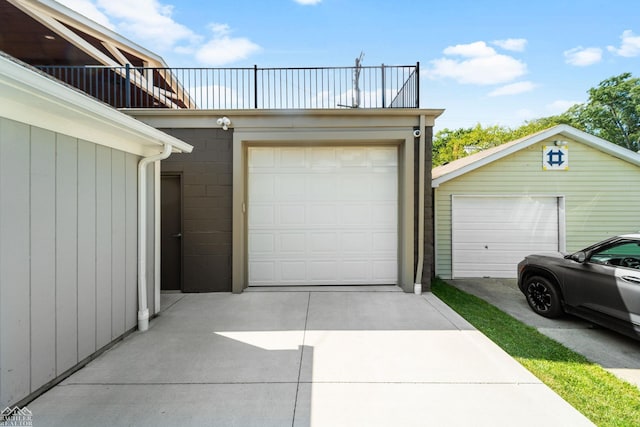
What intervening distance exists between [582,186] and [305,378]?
813 cm

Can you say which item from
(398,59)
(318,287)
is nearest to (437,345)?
(318,287)

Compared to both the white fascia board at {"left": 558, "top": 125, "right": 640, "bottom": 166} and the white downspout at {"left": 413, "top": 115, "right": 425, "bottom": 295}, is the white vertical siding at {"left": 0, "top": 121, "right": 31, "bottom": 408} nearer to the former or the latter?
the white downspout at {"left": 413, "top": 115, "right": 425, "bottom": 295}

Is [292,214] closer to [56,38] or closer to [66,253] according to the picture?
[66,253]

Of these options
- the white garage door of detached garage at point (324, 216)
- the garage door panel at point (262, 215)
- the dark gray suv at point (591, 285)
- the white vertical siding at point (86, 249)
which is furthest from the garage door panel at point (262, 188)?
the dark gray suv at point (591, 285)

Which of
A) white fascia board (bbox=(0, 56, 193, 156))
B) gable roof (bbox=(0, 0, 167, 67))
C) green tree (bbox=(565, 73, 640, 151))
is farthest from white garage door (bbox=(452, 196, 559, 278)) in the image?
green tree (bbox=(565, 73, 640, 151))

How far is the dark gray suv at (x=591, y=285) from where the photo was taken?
10.6 feet

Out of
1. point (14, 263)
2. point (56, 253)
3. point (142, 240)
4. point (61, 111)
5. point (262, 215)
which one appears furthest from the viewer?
point (262, 215)

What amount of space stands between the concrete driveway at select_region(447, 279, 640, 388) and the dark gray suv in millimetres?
209

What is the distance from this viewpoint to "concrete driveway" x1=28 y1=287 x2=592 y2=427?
80.2 inches

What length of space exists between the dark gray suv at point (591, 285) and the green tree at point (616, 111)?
3298 centimetres

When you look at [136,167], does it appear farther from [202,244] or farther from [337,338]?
[337,338]

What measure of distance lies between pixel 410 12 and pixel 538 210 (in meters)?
5.98

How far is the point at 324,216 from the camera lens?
17.7ft

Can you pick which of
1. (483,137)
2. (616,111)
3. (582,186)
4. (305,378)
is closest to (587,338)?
(305,378)
